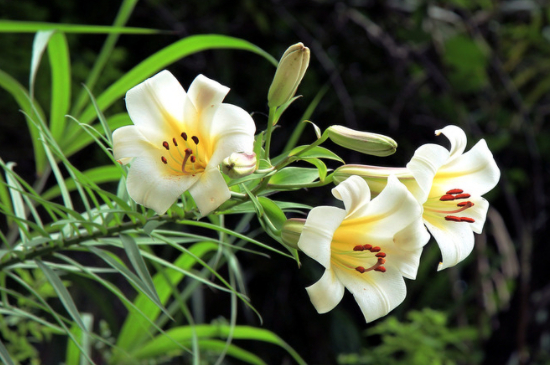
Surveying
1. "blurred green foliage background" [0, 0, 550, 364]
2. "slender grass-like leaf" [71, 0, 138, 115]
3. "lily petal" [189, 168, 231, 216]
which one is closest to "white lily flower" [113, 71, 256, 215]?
"lily petal" [189, 168, 231, 216]

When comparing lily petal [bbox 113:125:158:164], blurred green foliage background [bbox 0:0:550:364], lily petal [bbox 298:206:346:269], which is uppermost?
lily petal [bbox 113:125:158:164]

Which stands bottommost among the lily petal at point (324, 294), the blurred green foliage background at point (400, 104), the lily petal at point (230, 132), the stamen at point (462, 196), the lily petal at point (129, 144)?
the blurred green foliage background at point (400, 104)

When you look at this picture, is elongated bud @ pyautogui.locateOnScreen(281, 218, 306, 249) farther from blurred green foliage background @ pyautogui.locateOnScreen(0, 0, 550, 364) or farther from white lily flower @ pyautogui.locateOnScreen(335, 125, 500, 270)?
blurred green foliage background @ pyautogui.locateOnScreen(0, 0, 550, 364)

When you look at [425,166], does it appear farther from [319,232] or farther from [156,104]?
[156,104]

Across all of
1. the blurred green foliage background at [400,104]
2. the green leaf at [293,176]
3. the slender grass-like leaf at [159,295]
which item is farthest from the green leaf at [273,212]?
the blurred green foliage background at [400,104]

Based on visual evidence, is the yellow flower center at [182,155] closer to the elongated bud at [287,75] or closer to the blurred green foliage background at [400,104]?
the elongated bud at [287,75]
